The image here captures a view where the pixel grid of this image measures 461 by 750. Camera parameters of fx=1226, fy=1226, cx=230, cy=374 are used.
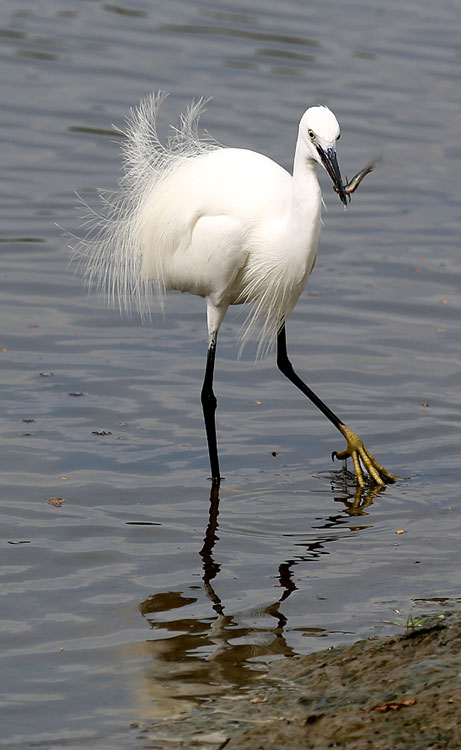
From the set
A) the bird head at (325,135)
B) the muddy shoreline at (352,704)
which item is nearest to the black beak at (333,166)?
the bird head at (325,135)

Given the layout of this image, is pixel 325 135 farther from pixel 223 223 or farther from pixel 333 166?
pixel 223 223

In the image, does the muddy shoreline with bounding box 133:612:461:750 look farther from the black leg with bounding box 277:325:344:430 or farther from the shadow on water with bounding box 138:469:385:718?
the black leg with bounding box 277:325:344:430

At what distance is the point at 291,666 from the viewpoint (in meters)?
4.09

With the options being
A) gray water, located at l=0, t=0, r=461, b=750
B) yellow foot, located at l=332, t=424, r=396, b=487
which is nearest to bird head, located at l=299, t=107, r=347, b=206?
yellow foot, located at l=332, t=424, r=396, b=487

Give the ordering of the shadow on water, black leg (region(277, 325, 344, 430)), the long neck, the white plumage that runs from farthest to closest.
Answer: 1. black leg (region(277, 325, 344, 430))
2. the white plumage
3. the long neck
4. the shadow on water

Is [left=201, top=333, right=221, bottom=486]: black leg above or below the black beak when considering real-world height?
below

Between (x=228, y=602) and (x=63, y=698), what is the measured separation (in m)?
0.96

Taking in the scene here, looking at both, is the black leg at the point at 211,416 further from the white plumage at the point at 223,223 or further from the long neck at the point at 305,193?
the long neck at the point at 305,193

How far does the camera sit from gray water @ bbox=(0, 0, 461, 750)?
4.45 meters

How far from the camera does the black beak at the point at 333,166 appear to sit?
538 cm

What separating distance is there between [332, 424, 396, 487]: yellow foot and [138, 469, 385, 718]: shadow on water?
74 cm

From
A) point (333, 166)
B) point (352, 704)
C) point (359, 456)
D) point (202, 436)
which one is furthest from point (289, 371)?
point (352, 704)

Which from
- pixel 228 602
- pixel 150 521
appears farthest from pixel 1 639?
pixel 150 521

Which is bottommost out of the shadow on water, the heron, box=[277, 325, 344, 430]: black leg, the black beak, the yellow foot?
the shadow on water
